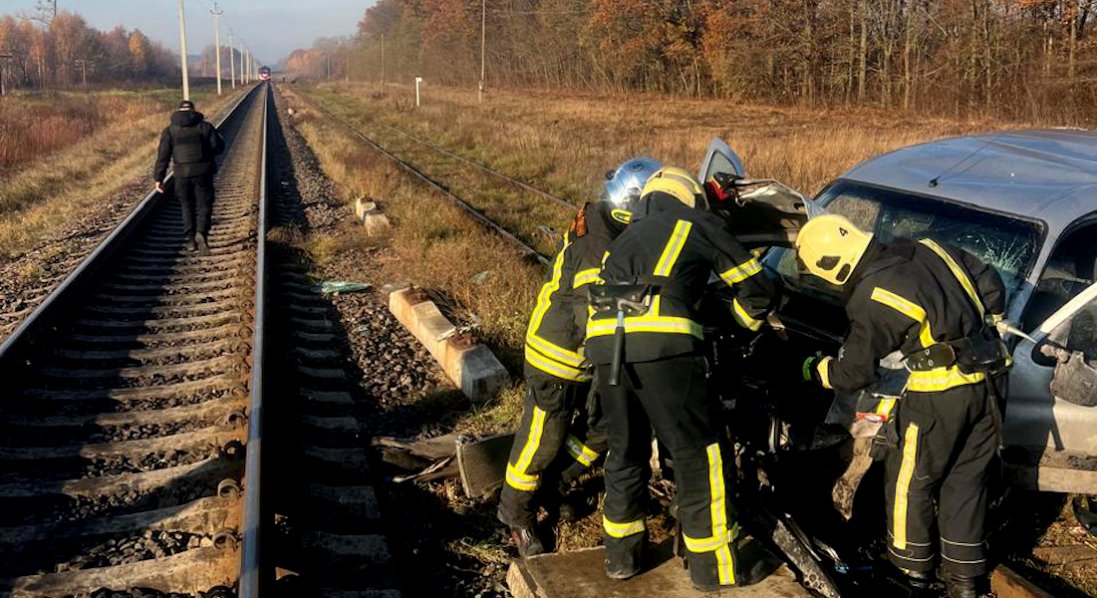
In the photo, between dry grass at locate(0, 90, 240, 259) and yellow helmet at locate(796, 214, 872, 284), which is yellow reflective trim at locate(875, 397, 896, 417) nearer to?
yellow helmet at locate(796, 214, 872, 284)

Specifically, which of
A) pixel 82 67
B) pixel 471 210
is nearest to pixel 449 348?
pixel 471 210

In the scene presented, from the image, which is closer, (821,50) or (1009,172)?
(1009,172)

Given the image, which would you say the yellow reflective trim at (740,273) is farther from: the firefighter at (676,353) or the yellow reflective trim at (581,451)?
the yellow reflective trim at (581,451)

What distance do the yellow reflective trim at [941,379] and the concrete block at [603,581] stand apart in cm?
93

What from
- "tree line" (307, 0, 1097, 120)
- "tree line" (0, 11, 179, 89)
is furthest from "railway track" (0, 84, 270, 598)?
"tree line" (0, 11, 179, 89)

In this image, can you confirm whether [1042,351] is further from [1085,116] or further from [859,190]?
[1085,116]

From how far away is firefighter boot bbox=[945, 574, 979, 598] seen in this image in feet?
11.8

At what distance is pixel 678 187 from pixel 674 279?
0.52 m

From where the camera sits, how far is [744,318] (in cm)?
352

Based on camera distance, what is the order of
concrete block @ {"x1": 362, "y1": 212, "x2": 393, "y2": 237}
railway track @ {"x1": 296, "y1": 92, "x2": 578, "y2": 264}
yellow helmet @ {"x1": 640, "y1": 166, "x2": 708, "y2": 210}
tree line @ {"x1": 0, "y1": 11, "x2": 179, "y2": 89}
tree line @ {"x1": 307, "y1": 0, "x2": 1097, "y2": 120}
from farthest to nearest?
tree line @ {"x1": 0, "y1": 11, "x2": 179, "y2": 89}
tree line @ {"x1": 307, "y1": 0, "x2": 1097, "y2": 120}
concrete block @ {"x1": 362, "y1": 212, "x2": 393, "y2": 237}
railway track @ {"x1": 296, "y1": 92, "x2": 578, "y2": 264}
yellow helmet @ {"x1": 640, "y1": 166, "x2": 708, "y2": 210}

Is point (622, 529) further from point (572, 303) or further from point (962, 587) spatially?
point (962, 587)

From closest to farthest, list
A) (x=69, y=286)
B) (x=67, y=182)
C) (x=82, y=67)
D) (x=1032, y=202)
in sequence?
(x=1032, y=202) < (x=69, y=286) < (x=67, y=182) < (x=82, y=67)

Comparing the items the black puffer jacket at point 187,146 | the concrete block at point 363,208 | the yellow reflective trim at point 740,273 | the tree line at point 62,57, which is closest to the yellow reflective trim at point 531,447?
the yellow reflective trim at point 740,273

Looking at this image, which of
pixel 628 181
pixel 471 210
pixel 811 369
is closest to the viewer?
pixel 811 369
